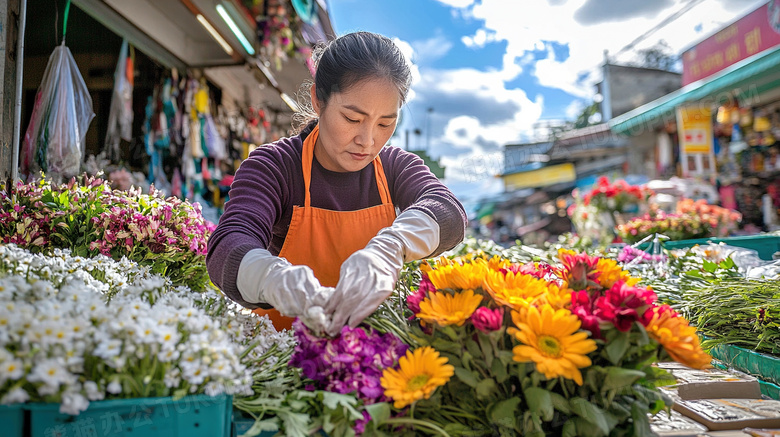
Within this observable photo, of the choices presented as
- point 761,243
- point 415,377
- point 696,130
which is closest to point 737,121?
point 696,130

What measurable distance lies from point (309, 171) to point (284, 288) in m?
0.69

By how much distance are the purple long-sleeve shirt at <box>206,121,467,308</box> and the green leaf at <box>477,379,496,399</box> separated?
0.59m

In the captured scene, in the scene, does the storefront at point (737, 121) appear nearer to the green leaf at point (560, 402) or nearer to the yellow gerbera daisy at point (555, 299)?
the yellow gerbera daisy at point (555, 299)

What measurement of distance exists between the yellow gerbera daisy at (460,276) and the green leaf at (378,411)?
27 centimetres

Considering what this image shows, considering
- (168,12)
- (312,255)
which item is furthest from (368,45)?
(168,12)

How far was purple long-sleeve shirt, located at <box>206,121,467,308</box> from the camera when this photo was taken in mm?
1184

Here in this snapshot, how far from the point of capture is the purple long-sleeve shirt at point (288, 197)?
118 cm

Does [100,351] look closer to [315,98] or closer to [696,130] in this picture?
[315,98]

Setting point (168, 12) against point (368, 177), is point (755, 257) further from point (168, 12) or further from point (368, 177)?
point (168, 12)

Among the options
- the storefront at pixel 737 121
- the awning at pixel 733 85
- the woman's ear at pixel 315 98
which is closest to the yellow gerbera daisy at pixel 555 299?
the woman's ear at pixel 315 98

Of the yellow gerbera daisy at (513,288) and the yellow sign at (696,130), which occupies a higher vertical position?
the yellow sign at (696,130)

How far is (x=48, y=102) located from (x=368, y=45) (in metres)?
2.56

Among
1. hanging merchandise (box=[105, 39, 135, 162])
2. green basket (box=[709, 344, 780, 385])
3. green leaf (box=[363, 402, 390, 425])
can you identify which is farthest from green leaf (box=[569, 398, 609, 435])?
hanging merchandise (box=[105, 39, 135, 162])

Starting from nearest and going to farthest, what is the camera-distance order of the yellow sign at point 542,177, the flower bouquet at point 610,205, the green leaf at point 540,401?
the green leaf at point 540,401 → the flower bouquet at point 610,205 → the yellow sign at point 542,177
